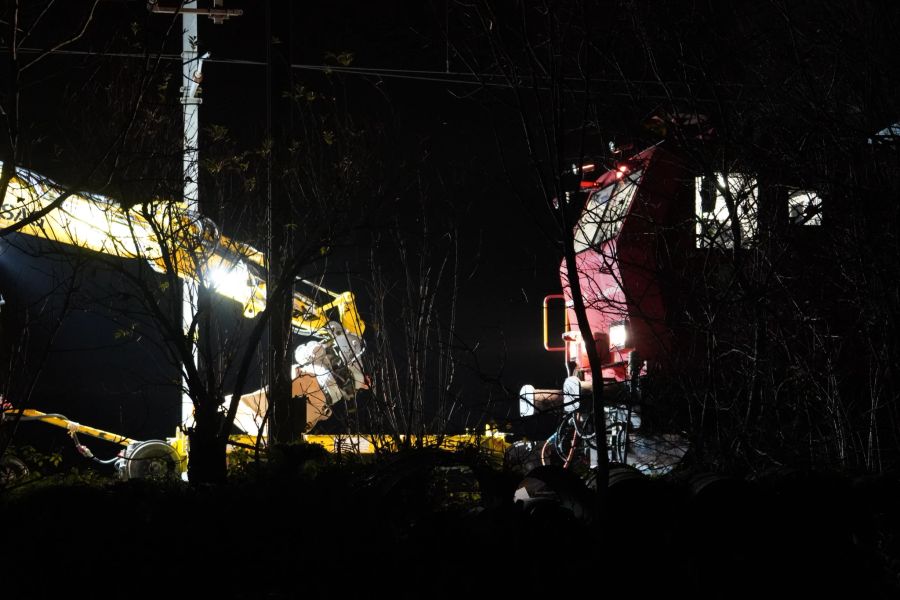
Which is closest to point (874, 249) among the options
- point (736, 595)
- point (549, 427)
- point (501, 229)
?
point (736, 595)

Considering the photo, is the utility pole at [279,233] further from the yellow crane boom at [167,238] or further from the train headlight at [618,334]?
the train headlight at [618,334]

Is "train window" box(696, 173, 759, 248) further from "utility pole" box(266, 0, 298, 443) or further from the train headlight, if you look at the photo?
"utility pole" box(266, 0, 298, 443)

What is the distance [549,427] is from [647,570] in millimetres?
12492

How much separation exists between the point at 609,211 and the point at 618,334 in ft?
4.07

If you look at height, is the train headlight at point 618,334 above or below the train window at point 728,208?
below

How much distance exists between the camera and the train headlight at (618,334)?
335 inches

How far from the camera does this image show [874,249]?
418cm

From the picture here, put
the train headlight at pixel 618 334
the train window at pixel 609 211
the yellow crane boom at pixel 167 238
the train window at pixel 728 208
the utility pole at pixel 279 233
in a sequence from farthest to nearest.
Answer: the train headlight at pixel 618 334 < the utility pole at pixel 279 233 < the yellow crane boom at pixel 167 238 < the train window at pixel 728 208 < the train window at pixel 609 211

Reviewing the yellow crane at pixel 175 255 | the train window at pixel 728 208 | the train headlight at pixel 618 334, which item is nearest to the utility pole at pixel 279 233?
the yellow crane at pixel 175 255

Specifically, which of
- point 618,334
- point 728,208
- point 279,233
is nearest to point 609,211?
point 618,334

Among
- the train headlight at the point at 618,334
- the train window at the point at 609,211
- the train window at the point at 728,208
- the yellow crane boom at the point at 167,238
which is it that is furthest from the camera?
the train headlight at the point at 618,334

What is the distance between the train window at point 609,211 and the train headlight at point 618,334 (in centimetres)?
87

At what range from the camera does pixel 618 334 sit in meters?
8.84

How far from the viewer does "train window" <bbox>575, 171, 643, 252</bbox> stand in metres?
4.55
